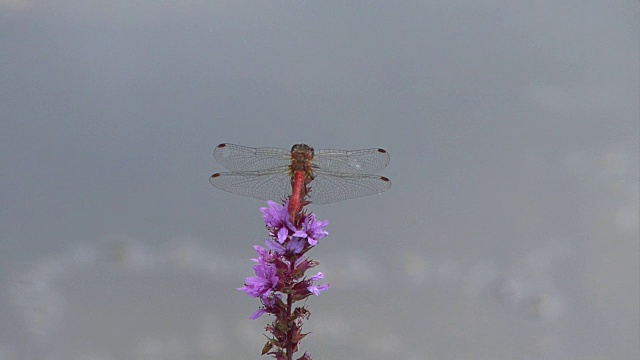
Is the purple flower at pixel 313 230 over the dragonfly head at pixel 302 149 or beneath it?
beneath

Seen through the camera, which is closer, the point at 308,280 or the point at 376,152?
the point at 308,280

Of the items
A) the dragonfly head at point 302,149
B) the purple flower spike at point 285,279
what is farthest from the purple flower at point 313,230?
the dragonfly head at point 302,149

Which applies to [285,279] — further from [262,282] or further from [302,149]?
[302,149]

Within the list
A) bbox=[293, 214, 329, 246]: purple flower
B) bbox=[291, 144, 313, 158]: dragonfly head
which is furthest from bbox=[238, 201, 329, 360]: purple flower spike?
bbox=[291, 144, 313, 158]: dragonfly head

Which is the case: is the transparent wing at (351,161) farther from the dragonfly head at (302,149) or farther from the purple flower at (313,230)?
the purple flower at (313,230)

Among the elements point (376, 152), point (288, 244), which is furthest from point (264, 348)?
point (376, 152)

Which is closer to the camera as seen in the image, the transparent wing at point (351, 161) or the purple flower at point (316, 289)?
the purple flower at point (316, 289)

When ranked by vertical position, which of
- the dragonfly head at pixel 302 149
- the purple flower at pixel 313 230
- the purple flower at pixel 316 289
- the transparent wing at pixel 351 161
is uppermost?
the transparent wing at pixel 351 161

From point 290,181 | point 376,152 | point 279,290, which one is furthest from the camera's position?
point 376,152

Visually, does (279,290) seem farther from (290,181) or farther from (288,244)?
(290,181)
